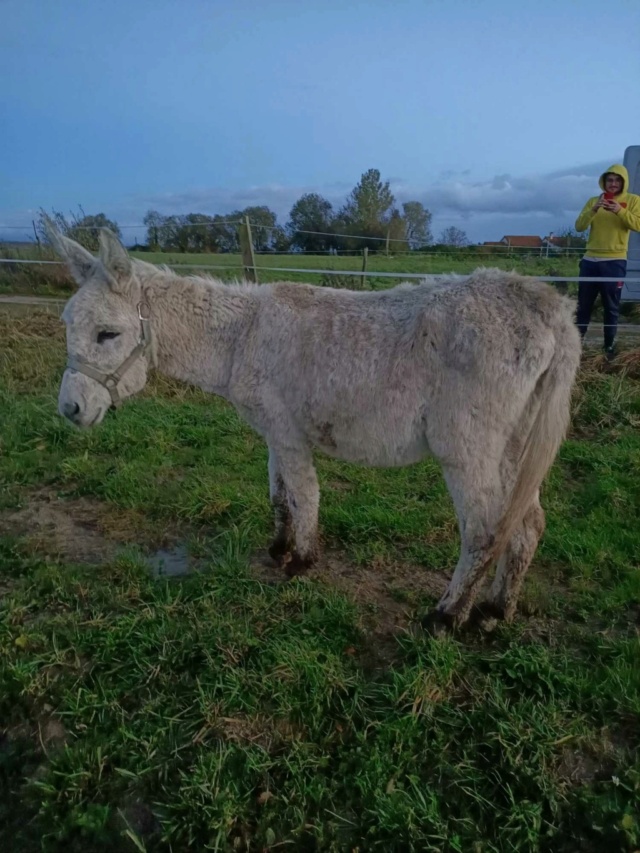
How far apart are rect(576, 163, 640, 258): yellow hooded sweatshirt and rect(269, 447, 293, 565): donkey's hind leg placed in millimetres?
5237

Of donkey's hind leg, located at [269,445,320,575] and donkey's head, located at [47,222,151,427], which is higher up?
donkey's head, located at [47,222,151,427]

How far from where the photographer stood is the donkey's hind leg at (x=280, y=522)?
12.1ft

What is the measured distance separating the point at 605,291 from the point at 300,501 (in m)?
5.36

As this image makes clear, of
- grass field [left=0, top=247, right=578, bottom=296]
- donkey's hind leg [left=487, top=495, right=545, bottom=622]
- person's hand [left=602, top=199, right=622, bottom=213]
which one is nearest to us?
donkey's hind leg [left=487, top=495, right=545, bottom=622]

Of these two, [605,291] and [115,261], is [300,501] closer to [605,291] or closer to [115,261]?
[115,261]

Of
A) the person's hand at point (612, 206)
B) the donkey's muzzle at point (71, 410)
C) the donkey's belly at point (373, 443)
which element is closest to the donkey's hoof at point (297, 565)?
A: the donkey's belly at point (373, 443)

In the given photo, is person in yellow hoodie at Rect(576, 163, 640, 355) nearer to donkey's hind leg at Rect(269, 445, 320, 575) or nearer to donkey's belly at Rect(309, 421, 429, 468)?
donkey's belly at Rect(309, 421, 429, 468)

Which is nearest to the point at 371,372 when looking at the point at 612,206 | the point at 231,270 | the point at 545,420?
the point at 545,420

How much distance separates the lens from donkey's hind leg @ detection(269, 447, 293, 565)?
369cm

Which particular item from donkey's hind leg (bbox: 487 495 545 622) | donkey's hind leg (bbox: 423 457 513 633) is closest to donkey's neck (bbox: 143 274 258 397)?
donkey's hind leg (bbox: 423 457 513 633)

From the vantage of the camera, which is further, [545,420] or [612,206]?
[612,206]

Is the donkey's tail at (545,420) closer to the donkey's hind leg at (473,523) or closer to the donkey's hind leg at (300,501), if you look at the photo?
the donkey's hind leg at (473,523)

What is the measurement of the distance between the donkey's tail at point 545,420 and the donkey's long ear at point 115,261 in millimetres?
2373

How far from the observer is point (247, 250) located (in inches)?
361
